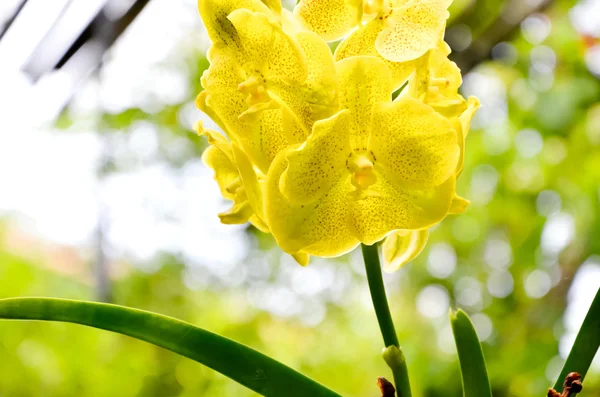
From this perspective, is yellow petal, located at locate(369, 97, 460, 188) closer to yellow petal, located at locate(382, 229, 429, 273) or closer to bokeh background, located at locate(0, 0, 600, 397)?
yellow petal, located at locate(382, 229, 429, 273)

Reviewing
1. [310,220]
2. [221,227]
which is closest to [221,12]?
[310,220]

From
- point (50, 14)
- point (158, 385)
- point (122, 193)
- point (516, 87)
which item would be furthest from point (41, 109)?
point (516, 87)

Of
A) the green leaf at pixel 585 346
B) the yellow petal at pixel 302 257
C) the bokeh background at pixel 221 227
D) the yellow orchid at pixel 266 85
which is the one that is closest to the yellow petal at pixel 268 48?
the yellow orchid at pixel 266 85

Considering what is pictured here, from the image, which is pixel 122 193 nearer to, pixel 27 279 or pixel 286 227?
pixel 27 279

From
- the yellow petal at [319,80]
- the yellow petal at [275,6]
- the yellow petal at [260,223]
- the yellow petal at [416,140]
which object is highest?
the yellow petal at [275,6]

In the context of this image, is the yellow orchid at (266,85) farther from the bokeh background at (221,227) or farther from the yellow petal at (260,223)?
the bokeh background at (221,227)

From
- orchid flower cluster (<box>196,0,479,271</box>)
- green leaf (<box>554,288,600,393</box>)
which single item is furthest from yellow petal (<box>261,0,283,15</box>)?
green leaf (<box>554,288,600,393</box>)
